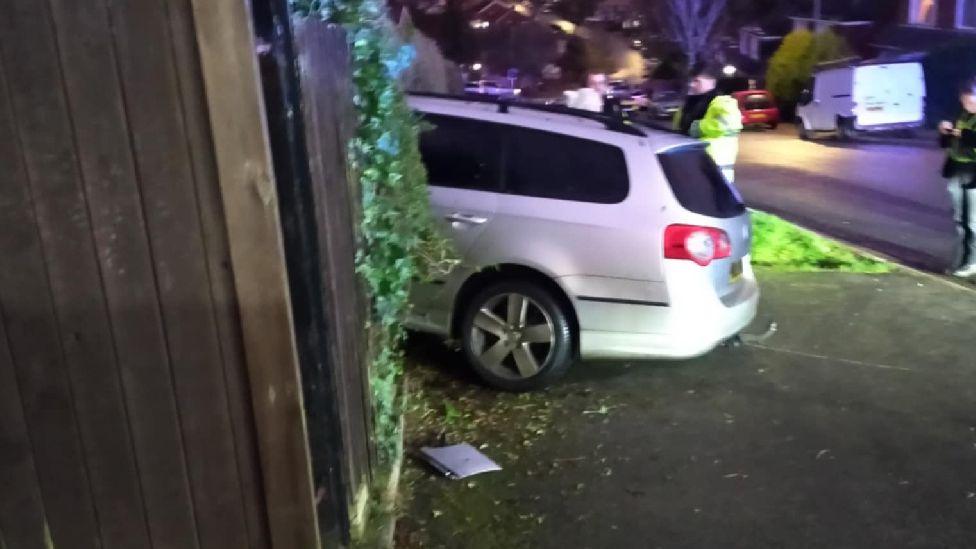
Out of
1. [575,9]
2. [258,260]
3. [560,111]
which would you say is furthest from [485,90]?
[575,9]

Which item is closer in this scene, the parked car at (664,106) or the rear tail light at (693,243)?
the rear tail light at (693,243)

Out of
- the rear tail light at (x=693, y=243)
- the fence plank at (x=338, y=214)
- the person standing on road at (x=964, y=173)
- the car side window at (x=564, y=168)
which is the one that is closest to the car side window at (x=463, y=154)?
the car side window at (x=564, y=168)

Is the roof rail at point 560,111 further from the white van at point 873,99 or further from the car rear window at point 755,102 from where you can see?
the car rear window at point 755,102

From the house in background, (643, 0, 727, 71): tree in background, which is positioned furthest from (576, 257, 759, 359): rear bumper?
(643, 0, 727, 71): tree in background

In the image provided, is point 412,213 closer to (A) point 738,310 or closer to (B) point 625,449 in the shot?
(B) point 625,449

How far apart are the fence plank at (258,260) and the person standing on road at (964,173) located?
7.39 m

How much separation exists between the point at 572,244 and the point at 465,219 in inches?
28.4

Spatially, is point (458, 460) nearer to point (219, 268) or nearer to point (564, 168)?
point (564, 168)

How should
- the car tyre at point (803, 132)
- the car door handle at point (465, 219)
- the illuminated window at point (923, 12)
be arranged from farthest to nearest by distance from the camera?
the illuminated window at point (923, 12), the car tyre at point (803, 132), the car door handle at point (465, 219)

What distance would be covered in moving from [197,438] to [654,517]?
7.54 ft

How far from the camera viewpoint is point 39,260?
2.65 m

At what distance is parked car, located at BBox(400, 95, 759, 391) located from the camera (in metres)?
5.42

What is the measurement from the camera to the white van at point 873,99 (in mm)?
23375

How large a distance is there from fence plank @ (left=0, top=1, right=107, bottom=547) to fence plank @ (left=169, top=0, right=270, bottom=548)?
1.17 feet
